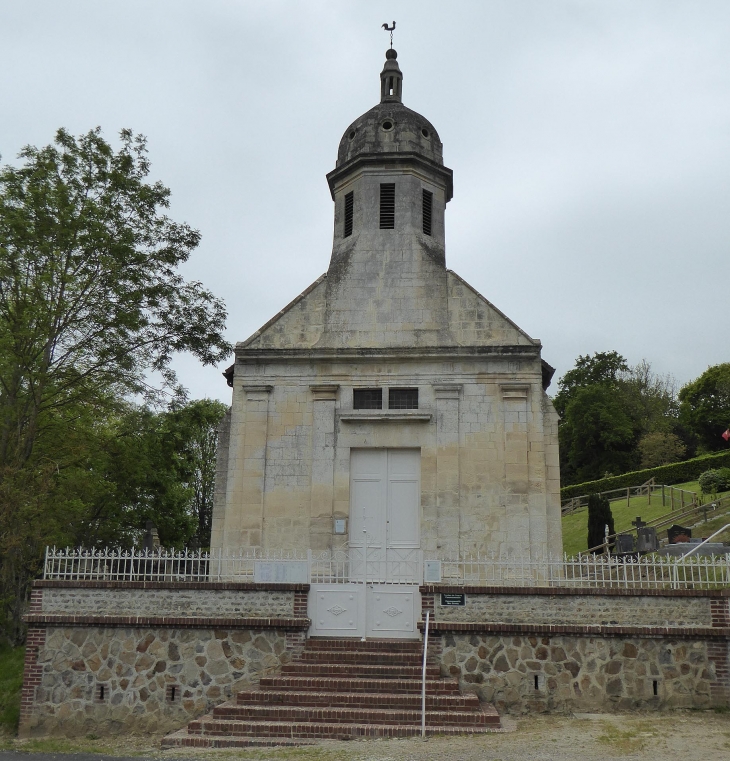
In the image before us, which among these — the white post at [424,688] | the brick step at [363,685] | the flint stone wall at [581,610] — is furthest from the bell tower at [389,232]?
the brick step at [363,685]

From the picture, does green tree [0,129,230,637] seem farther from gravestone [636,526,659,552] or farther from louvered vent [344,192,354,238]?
gravestone [636,526,659,552]

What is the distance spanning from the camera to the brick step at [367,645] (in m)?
12.8

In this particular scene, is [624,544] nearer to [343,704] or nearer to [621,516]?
[343,704]

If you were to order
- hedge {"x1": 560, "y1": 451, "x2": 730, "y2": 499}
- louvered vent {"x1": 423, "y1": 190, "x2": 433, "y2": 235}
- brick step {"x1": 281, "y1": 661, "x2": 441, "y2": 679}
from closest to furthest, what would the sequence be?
brick step {"x1": 281, "y1": 661, "x2": 441, "y2": 679}, louvered vent {"x1": 423, "y1": 190, "x2": 433, "y2": 235}, hedge {"x1": 560, "y1": 451, "x2": 730, "y2": 499}

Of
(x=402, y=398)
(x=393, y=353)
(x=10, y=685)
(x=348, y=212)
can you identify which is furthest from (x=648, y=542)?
(x=10, y=685)

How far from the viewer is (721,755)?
9500 mm

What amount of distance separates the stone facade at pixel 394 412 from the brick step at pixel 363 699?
4392mm

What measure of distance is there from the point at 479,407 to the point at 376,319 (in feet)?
9.88

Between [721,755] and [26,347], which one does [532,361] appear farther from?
[26,347]

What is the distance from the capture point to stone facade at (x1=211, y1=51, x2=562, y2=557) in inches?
634

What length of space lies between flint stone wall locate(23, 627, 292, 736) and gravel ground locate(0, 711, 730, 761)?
0.48 m

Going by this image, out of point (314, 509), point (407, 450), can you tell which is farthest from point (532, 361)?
point (314, 509)

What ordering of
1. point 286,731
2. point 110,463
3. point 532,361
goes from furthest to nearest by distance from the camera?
point 110,463
point 532,361
point 286,731

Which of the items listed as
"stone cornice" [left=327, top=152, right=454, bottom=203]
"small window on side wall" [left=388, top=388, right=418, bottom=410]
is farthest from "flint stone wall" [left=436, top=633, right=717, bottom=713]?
"stone cornice" [left=327, top=152, right=454, bottom=203]
